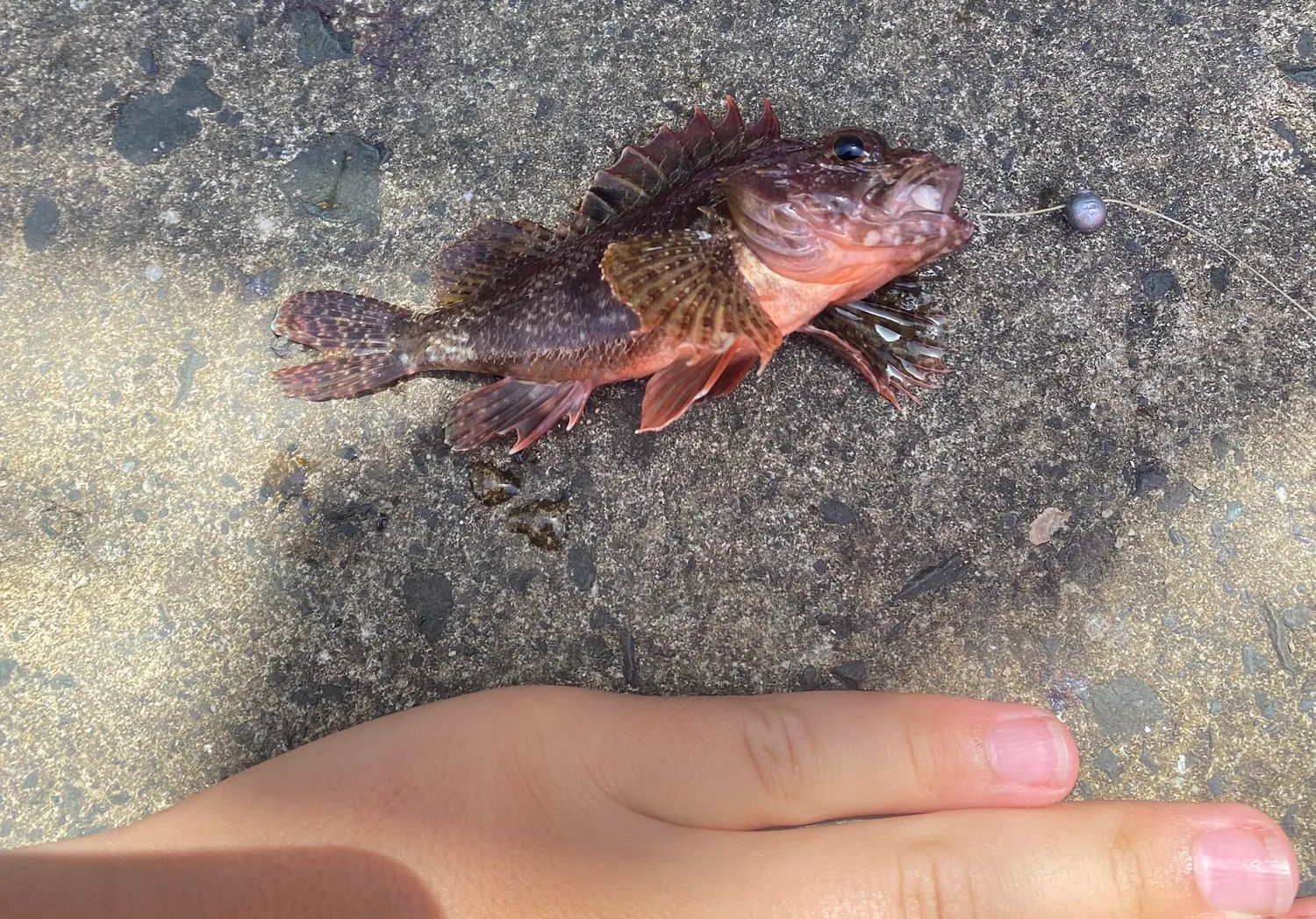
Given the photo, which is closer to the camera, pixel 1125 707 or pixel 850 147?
pixel 850 147

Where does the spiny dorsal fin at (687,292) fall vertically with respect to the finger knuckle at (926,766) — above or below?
above

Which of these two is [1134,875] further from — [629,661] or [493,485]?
[493,485]

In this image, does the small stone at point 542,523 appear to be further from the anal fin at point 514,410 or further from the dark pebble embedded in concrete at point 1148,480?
the dark pebble embedded in concrete at point 1148,480

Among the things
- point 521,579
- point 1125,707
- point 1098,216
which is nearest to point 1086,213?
point 1098,216

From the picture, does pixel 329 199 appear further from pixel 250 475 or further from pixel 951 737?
pixel 951 737

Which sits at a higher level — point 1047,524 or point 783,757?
point 1047,524

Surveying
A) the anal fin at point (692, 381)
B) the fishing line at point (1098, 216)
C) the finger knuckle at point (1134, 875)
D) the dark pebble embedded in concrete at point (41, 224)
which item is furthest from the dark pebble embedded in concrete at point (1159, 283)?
the dark pebble embedded in concrete at point (41, 224)

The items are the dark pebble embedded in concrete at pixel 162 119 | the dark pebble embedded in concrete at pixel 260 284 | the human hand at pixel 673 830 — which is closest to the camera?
the human hand at pixel 673 830
